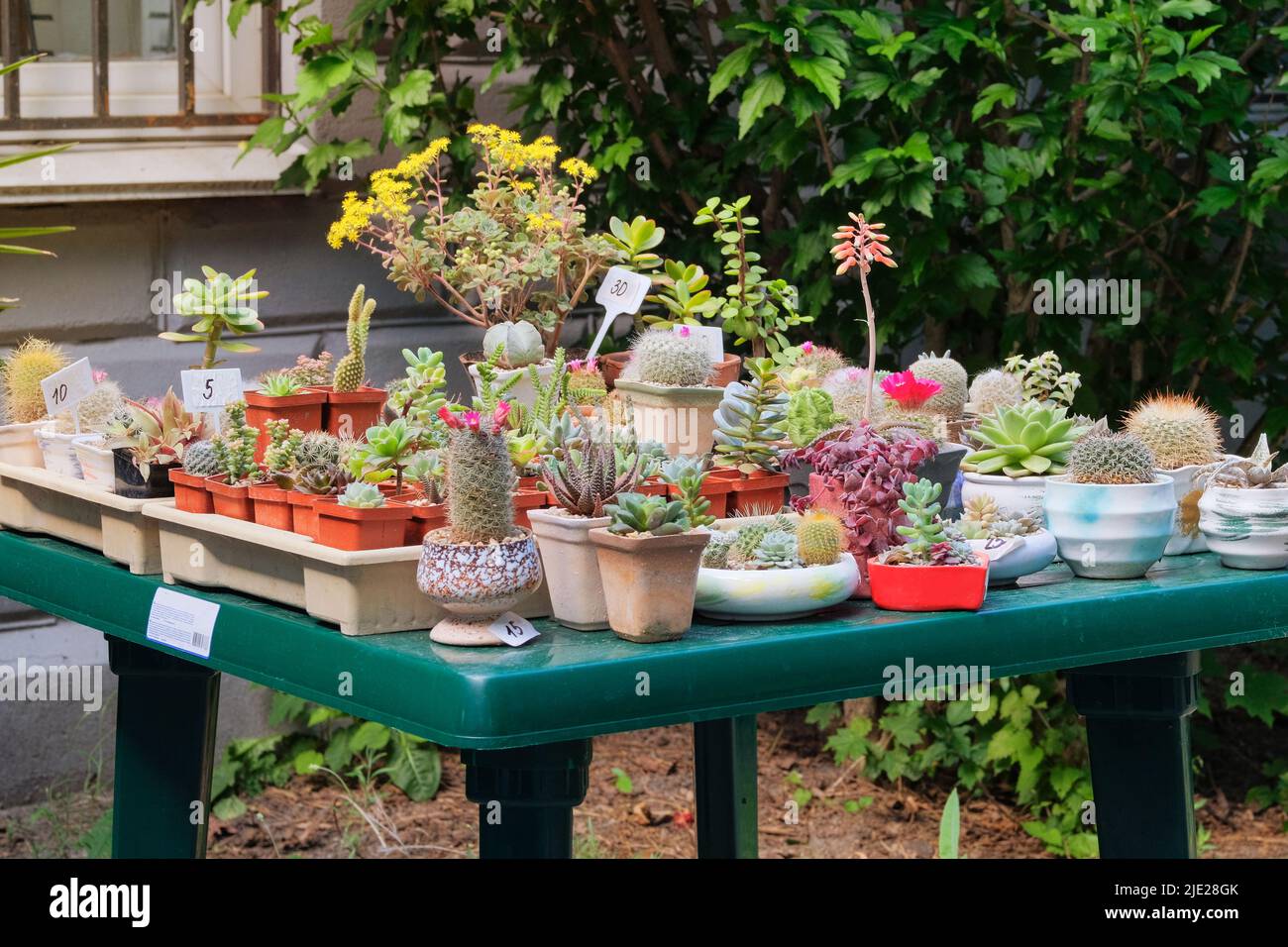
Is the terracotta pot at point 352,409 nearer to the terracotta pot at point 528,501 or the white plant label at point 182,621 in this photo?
the white plant label at point 182,621

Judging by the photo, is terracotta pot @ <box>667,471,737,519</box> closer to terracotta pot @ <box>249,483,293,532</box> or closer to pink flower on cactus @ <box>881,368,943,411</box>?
pink flower on cactus @ <box>881,368,943,411</box>

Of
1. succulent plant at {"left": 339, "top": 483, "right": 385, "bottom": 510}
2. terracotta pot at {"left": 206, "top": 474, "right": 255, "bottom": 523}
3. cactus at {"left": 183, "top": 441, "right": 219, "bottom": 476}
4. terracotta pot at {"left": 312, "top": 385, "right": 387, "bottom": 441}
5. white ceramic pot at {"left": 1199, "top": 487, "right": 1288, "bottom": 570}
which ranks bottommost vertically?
white ceramic pot at {"left": 1199, "top": 487, "right": 1288, "bottom": 570}

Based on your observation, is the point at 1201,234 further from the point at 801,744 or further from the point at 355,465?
the point at 355,465

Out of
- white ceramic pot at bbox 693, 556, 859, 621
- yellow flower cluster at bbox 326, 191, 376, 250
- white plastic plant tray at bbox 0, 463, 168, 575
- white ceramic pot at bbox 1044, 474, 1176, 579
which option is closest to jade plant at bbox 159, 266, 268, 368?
yellow flower cluster at bbox 326, 191, 376, 250

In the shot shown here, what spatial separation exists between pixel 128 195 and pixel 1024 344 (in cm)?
257

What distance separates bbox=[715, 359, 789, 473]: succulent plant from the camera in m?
2.66

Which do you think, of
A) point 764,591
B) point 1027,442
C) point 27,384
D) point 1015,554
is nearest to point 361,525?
point 764,591

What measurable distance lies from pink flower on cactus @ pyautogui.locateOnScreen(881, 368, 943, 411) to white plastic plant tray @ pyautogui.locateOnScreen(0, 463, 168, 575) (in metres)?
1.21

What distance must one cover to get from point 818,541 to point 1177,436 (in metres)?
0.76

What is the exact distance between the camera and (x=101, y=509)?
2.78m

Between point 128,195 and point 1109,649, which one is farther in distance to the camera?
A: point 128,195

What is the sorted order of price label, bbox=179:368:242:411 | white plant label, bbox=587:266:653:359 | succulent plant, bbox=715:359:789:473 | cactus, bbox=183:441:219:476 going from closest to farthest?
1. cactus, bbox=183:441:219:476
2. succulent plant, bbox=715:359:789:473
3. price label, bbox=179:368:242:411
4. white plant label, bbox=587:266:653:359

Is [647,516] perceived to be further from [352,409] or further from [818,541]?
[352,409]

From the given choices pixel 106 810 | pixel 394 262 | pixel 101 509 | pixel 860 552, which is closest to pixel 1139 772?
pixel 860 552
